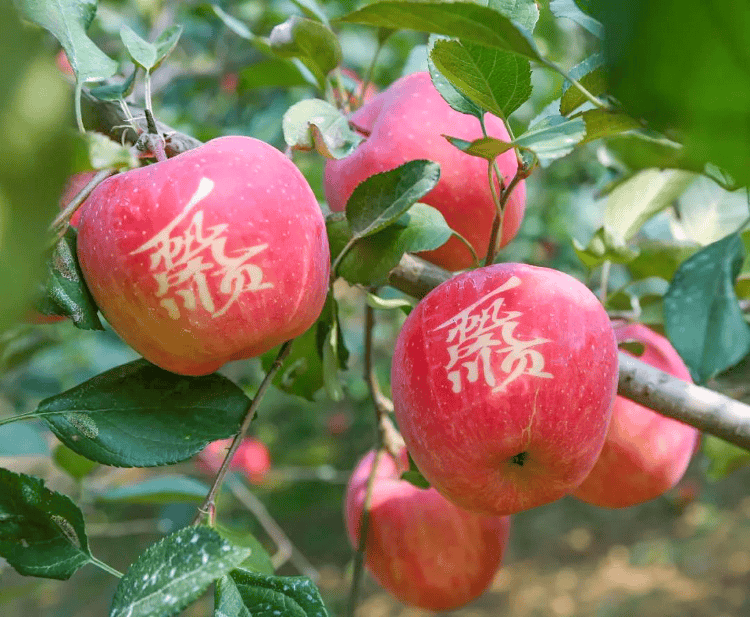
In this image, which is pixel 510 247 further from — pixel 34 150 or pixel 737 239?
pixel 34 150

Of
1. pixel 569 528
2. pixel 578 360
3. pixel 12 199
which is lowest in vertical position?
pixel 569 528

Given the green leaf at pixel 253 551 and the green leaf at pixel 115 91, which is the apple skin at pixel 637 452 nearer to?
the green leaf at pixel 253 551

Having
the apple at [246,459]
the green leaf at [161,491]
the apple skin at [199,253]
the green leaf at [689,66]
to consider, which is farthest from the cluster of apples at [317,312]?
the apple at [246,459]

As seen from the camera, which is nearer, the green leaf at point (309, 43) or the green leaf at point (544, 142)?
the green leaf at point (544, 142)

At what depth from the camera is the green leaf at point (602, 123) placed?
17.9 inches

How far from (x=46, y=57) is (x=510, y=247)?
1.64 metres

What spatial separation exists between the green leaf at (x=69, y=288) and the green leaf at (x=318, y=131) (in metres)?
0.19

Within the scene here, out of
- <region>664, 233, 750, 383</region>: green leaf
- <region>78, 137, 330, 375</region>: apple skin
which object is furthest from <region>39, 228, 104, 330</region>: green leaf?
<region>664, 233, 750, 383</region>: green leaf

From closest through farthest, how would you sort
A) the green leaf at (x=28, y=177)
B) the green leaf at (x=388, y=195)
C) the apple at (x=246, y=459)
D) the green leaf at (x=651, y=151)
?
the green leaf at (x=28, y=177) < the green leaf at (x=388, y=195) < the green leaf at (x=651, y=151) < the apple at (x=246, y=459)

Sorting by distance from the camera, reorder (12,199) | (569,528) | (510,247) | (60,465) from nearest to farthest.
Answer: (12,199) → (60,465) → (510,247) → (569,528)

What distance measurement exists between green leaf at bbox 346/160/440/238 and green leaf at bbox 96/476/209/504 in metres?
0.60

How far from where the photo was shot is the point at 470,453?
501 mm

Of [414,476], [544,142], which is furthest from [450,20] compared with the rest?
[414,476]

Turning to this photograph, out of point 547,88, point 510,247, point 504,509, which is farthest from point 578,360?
point 510,247
